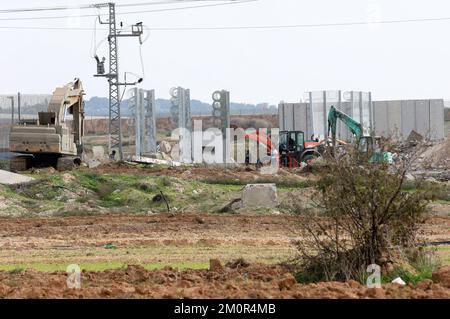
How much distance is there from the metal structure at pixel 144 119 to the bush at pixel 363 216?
49.4 metres

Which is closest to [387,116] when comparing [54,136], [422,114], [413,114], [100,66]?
[413,114]

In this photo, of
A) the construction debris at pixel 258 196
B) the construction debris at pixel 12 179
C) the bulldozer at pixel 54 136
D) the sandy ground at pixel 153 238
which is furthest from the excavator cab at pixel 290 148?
the sandy ground at pixel 153 238

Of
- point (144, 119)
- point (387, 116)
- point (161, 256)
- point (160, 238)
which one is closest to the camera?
point (161, 256)

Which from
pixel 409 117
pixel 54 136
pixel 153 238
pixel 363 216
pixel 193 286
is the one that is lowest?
pixel 153 238

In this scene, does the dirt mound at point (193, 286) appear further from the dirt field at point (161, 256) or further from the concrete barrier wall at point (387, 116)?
the concrete barrier wall at point (387, 116)

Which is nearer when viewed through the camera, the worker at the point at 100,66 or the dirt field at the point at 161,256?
the dirt field at the point at 161,256

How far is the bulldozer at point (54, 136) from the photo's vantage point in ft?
158

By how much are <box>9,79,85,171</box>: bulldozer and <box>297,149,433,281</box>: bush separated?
3099cm

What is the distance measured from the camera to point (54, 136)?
1889 inches

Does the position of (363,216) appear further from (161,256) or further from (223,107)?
(223,107)

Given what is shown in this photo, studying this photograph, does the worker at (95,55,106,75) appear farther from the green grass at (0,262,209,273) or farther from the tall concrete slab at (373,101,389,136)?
the green grass at (0,262,209,273)

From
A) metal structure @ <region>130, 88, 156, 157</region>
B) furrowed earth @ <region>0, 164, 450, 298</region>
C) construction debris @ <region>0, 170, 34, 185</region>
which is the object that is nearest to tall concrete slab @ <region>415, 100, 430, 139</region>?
metal structure @ <region>130, 88, 156, 157</region>

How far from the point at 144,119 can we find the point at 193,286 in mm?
54017
